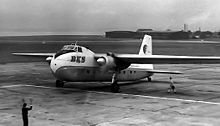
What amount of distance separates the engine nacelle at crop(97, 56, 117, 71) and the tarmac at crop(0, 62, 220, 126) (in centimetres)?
195

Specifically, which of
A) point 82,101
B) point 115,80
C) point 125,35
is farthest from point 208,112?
point 125,35

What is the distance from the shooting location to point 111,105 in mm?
20312

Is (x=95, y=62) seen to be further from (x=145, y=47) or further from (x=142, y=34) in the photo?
(x=142, y=34)

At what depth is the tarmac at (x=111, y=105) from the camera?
16.0 m

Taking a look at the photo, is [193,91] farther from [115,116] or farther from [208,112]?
[115,116]

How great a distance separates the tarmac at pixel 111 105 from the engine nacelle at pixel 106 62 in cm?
195

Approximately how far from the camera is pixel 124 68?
27.9 metres

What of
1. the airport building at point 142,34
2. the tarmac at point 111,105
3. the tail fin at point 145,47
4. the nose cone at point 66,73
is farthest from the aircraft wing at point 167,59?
the airport building at point 142,34

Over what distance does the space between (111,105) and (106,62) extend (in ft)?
19.6

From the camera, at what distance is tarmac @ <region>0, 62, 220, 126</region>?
1602cm

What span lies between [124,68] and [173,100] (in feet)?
22.2

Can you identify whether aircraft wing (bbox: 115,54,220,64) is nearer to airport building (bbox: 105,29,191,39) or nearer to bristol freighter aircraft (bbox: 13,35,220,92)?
bristol freighter aircraft (bbox: 13,35,220,92)

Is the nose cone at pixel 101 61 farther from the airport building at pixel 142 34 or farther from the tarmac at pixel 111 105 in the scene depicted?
the airport building at pixel 142 34

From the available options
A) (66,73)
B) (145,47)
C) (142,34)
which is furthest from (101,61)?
(142,34)
